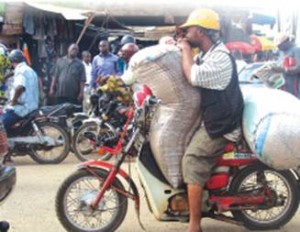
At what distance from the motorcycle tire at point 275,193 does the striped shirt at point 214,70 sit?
30.5 inches

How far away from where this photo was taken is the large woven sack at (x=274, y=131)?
14.7 ft

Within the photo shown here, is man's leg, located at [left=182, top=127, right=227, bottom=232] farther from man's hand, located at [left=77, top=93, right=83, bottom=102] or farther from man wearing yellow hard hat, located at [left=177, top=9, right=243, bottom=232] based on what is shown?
man's hand, located at [left=77, top=93, right=83, bottom=102]

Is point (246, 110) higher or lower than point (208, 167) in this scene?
higher

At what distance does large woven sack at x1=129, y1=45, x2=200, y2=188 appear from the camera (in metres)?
4.62

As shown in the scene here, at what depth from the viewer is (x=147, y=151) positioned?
15.8 feet

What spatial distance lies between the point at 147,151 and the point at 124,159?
0.19 metres

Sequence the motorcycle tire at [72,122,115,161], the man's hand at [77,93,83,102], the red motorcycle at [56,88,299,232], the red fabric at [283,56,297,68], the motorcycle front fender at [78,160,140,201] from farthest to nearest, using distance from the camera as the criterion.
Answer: the man's hand at [77,93,83,102] → the red fabric at [283,56,297,68] → the motorcycle tire at [72,122,115,161] → the motorcycle front fender at [78,160,140,201] → the red motorcycle at [56,88,299,232]

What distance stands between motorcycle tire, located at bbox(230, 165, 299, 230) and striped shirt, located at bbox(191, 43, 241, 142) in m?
0.78

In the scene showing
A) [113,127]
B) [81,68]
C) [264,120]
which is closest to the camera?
[264,120]

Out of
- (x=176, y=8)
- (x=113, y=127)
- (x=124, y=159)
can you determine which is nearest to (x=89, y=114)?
(x=113, y=127)

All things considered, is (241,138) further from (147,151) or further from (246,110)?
(147,151)

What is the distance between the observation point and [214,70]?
455cm

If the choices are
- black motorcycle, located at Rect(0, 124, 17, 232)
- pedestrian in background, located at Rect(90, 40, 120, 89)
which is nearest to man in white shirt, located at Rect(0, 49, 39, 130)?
pedestrian in background, located at Rect(90, 40, 120, 89)

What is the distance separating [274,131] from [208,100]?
1.77 ft
